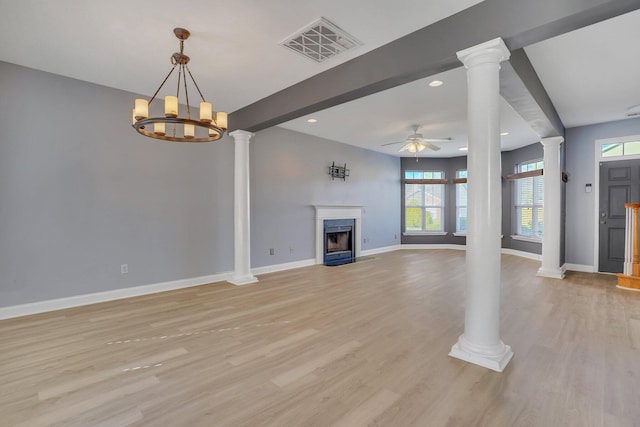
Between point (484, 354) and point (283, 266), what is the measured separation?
414 cm

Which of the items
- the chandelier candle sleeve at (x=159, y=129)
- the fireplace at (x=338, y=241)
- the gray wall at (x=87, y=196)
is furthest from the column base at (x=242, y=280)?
the chandelier candle sleeve at (x=159, y=129)

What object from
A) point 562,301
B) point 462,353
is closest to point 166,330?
point 462,353

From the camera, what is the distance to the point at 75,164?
373cm

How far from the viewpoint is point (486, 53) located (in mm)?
2287

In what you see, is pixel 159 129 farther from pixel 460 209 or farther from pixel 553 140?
pixel 460 209

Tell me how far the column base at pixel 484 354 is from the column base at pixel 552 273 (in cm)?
378

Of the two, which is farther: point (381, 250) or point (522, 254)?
point (381, 250)

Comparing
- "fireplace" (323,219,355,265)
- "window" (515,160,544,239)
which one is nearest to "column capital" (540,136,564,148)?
"window" (515,160,544,239)

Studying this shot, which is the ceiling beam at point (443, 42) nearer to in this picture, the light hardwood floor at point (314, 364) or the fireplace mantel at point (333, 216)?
the light hardwood floor at point (314, 364)

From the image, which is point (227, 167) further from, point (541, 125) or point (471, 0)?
point (541, 125)

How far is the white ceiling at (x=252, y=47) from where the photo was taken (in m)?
2.41

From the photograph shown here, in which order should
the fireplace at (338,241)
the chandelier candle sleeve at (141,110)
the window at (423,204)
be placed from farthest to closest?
the window at (423,204) < the fireplace at (338,241) < the chandelier candle sleeve at (141,110)

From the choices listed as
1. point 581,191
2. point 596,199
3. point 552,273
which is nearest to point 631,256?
point 552,273

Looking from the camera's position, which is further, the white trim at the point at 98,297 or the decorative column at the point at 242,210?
the decorative column at the point at 242,210
